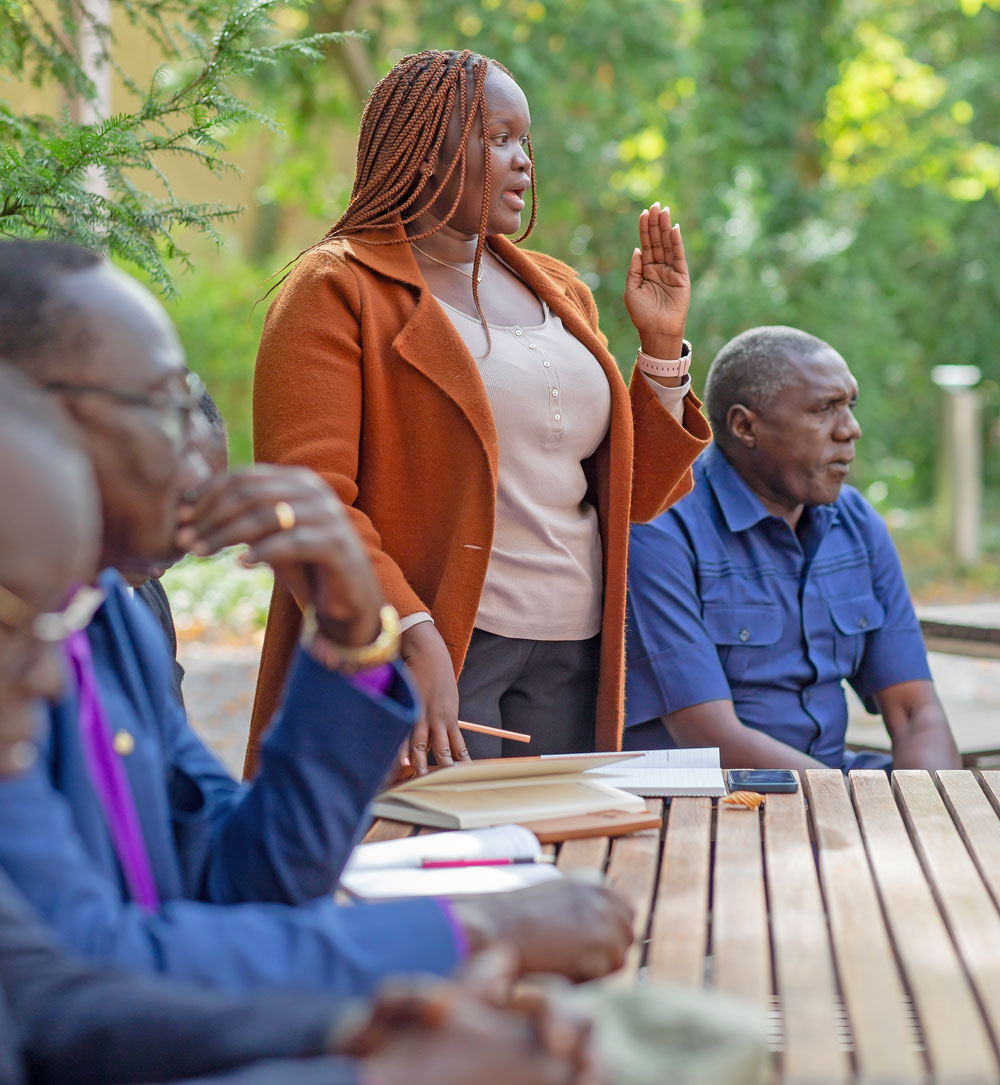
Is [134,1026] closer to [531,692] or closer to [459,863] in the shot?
[459,863]

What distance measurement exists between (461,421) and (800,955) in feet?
4.35

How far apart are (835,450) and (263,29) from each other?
1.64 metres

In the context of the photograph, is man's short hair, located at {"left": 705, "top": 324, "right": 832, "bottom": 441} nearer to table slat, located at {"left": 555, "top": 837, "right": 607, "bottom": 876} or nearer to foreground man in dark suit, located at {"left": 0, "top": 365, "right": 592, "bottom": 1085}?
table slat, located at {"left": 555, "top": 837, "right": 607, "bottom": 876}

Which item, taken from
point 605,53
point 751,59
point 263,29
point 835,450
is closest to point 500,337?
point 263,29

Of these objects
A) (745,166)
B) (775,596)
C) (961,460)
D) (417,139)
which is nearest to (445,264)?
(417,139)

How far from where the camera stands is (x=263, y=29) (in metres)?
2.99

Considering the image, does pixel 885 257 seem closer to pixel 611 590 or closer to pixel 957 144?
pixel 957 144

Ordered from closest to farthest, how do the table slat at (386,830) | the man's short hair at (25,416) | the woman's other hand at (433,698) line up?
the man's short hair at (25,416) → the table slat at (386,830) → the woman's other hand at (433,698)

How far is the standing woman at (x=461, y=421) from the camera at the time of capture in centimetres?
259

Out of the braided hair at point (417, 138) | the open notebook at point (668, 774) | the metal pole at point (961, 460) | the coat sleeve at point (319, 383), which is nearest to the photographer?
the open notebook at point (668, 774)

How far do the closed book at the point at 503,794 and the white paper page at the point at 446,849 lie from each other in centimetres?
11

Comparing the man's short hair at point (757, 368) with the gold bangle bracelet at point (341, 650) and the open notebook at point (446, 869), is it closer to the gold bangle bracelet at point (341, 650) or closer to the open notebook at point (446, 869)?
the open notebook at point (446, 869)

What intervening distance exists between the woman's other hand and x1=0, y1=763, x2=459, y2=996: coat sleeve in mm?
1051

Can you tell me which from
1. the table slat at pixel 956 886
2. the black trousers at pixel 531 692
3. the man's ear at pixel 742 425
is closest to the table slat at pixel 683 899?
the table slat at pixel 956 886
